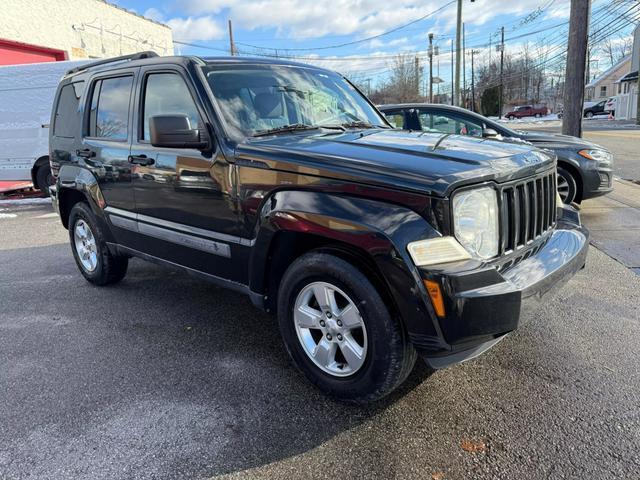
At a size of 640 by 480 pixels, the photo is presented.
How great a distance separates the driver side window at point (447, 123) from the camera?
24.5 ft

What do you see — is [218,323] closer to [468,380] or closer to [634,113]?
[468,380]

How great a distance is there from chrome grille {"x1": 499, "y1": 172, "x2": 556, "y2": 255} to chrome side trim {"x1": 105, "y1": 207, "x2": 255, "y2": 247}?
150 cm

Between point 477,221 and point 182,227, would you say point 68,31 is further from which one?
point 477,221

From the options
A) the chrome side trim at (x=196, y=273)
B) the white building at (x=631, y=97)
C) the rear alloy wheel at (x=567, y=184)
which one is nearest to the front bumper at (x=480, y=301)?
the chrome side trim at (x=196, y=273)

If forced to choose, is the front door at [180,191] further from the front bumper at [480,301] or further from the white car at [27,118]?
the white car at [27,118]

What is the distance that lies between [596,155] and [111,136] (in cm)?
629

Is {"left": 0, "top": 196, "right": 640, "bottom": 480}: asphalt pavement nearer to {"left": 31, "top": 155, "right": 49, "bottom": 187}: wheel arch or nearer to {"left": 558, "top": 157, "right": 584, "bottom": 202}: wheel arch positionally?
{"left": 558, "top": 157, "right": 584, "bottom": 202}: wheel arch

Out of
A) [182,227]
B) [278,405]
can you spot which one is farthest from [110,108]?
[278,405]

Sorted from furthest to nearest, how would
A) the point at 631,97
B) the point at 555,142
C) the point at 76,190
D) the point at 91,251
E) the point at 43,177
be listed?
the point at 631,97 < the point at 43,177 < the point at 555,142 < the point at 91,251 < the point at 76,190

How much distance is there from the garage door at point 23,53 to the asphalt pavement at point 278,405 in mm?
15063

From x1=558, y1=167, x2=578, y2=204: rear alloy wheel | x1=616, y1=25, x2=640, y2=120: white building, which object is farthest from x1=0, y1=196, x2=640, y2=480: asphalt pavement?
x1=616, y1=25, x2=640, y2=120: white building

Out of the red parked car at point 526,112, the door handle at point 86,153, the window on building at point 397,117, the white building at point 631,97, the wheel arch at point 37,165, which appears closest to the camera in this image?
the door handle at point 86,153

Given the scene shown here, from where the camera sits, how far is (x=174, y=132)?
3.17m

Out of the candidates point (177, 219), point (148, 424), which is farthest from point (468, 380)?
point (177, 219)
